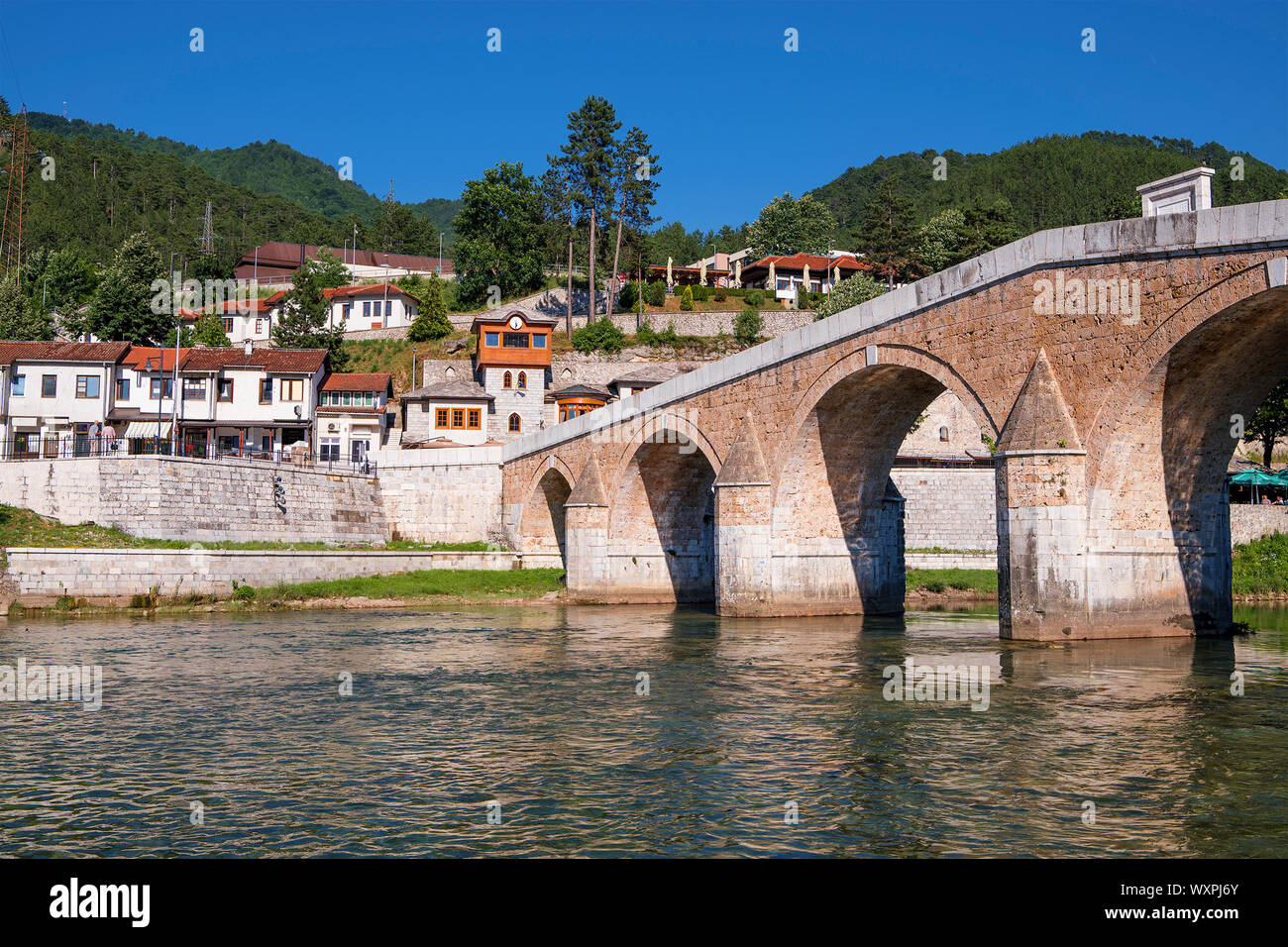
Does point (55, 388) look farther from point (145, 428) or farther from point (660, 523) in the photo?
point (660, 523)

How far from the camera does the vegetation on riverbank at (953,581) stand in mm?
32469

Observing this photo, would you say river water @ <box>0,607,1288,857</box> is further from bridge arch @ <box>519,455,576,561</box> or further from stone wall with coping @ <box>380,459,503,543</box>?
stone wall with coping @ <box>380,459,503,543</box>

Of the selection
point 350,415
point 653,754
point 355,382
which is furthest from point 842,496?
point 355,382

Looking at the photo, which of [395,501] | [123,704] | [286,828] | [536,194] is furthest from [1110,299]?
[536,194]

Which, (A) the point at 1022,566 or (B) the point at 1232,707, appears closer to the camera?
(B) the point at 1232,707

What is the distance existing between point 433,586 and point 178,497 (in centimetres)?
816

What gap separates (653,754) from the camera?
1036 cm

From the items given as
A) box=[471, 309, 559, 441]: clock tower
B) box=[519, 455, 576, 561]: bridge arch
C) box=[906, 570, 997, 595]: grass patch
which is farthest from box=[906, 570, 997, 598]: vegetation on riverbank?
box=[471, 309, 559, 441]: clock tower

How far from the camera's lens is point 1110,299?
16.0 meters

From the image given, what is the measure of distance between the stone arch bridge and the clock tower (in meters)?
28.5
